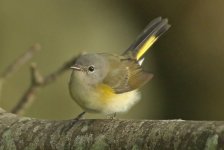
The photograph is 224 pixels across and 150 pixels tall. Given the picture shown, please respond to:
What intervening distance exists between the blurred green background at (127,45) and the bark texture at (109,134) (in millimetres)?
4070

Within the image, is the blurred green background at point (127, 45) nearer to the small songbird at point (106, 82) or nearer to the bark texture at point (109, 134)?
the small songbird at point (106, 82)

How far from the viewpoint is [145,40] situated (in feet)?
14.8

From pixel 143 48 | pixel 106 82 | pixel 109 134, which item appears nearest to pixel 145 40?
pixel 143 48

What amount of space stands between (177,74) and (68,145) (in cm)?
501

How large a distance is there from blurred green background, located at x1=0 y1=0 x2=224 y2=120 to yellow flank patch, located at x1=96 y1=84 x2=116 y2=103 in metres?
3.57

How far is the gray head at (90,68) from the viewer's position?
3.72 meters

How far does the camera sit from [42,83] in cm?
383

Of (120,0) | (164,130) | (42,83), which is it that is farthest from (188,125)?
(120,0)

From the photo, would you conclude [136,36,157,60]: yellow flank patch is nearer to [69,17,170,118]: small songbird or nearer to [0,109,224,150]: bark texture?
[69,17,170,118]: small songbird

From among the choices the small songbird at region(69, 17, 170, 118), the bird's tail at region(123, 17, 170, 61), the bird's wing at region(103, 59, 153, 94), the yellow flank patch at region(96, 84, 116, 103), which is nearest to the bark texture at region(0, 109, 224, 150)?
the small songbird at region(69, 17, 170, 118)

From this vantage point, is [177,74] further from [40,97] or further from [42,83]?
[42,83]

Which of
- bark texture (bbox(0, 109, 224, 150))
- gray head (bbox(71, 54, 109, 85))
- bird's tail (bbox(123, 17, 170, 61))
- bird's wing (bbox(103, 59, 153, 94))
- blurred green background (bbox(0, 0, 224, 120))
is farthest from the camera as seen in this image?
blurred green background (bbox(0, 0, 224, 120))

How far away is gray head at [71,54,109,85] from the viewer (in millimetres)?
3721

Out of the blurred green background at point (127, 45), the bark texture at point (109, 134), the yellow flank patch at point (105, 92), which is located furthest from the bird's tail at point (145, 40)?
the blurred green background at point (127, 45)
